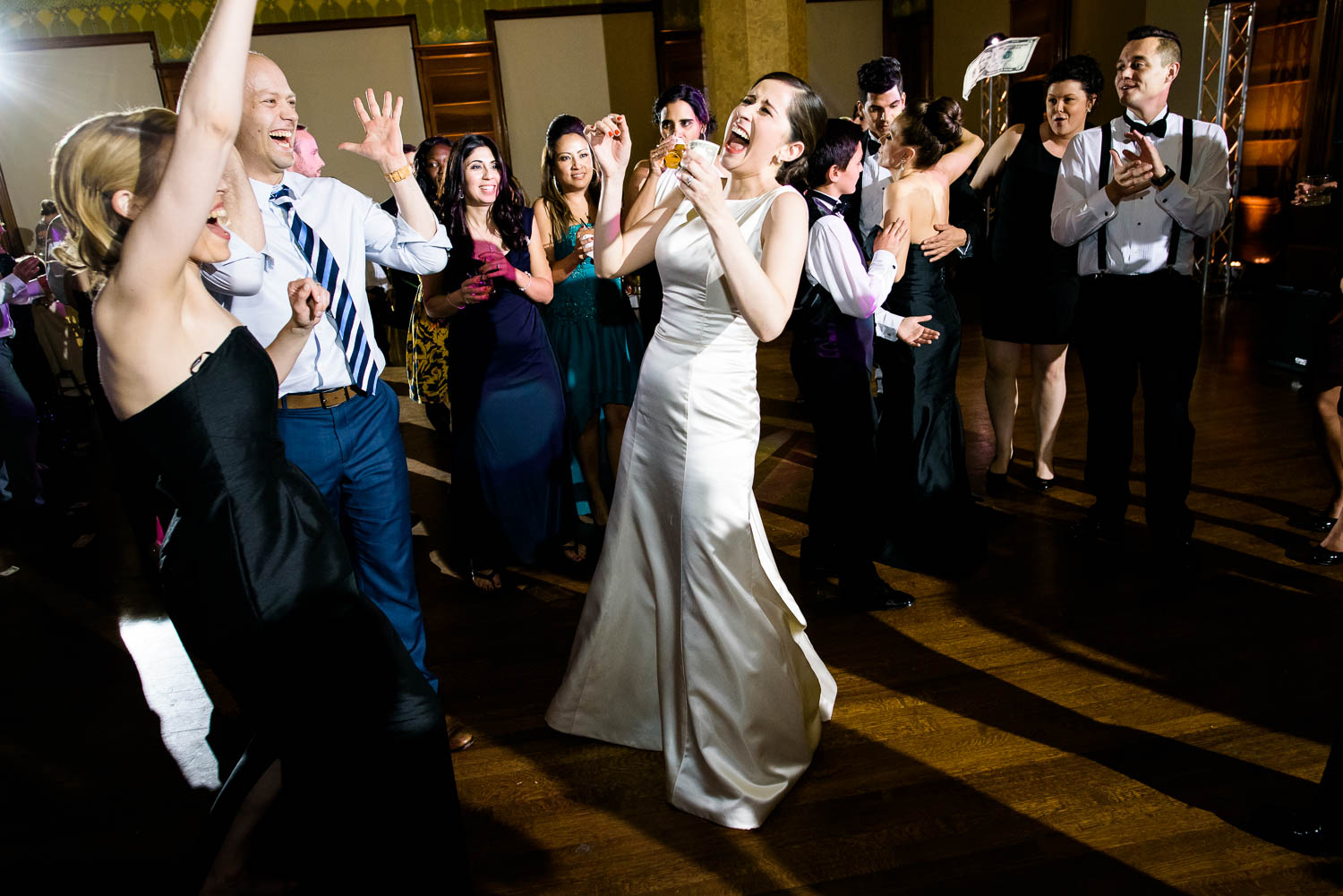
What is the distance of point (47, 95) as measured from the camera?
898cm

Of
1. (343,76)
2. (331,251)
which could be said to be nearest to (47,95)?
(343,76)

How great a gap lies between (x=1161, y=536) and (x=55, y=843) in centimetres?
317

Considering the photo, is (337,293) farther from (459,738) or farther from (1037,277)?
(1037,277)

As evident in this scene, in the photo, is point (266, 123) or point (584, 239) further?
point (584, 239)

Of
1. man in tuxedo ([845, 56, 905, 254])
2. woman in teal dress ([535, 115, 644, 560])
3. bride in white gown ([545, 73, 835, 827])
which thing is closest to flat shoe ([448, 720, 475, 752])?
bride in white gown ([545, 73, 835, 827])

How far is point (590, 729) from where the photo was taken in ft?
7.59

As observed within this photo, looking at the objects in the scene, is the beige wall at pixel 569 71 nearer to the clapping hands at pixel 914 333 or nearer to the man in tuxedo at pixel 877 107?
the man in tuxedo at pixel 877 107

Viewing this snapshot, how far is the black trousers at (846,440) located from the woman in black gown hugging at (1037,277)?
3.70 feet

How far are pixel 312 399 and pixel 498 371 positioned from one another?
1185 millimetres

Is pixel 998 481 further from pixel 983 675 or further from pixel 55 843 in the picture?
pixel 55 843

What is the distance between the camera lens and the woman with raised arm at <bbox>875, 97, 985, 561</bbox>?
2.85 meters

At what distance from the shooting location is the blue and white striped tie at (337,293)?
1.97 m

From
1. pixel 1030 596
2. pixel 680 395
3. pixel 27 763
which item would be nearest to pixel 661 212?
pixel 680 395

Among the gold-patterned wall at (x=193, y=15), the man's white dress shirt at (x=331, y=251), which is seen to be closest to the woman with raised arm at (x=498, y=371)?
the man's white dress shirt at (x=331, y=251)
